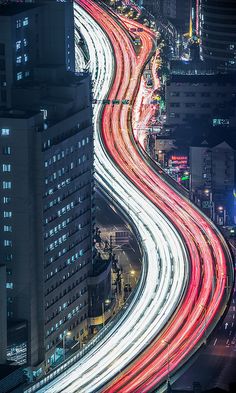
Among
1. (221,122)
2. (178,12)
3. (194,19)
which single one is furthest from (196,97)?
(178,12)

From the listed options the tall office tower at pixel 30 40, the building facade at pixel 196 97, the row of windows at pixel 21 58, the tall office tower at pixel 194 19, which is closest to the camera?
the tall office tower at pixel 30 40

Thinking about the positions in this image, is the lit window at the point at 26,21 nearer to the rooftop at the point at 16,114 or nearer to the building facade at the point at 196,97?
the rooftop at the point at 16,114

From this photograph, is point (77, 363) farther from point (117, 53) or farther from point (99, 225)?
point (117, 53)

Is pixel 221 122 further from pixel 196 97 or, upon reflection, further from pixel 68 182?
pixel 68 182

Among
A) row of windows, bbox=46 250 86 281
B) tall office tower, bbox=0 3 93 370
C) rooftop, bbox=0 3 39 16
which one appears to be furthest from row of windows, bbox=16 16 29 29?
row of windows, bbox=46 250 86 281

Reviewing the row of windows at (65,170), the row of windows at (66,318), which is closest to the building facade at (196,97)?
the row of windows at (65,170)
